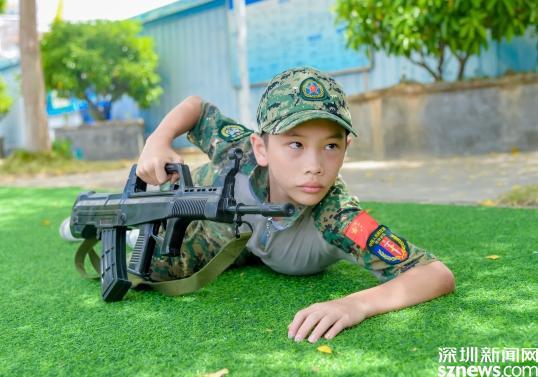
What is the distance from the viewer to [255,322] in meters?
1.77

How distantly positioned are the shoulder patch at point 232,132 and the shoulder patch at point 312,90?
30.1 inches

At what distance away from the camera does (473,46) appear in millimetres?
6297

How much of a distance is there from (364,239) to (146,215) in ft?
2.47

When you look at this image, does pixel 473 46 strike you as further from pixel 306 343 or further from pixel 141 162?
pixel 306 343

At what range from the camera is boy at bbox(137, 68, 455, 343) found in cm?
176

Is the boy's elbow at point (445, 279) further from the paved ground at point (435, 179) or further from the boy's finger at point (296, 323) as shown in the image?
the paved ground at point (435, 179)

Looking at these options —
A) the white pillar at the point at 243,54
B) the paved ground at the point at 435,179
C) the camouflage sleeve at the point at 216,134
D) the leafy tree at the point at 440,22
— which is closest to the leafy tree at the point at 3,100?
the paved ground at the point at 435,179

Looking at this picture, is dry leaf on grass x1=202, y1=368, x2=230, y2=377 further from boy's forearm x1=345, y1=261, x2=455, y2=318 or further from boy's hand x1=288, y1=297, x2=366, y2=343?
boy's forearm x1=345, y1=261, x2=455, y2=318

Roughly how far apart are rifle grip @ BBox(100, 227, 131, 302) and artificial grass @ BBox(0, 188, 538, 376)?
45 mm

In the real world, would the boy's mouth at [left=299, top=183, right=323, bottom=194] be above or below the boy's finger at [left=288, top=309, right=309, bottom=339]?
above

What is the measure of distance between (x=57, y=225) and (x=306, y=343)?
298cm

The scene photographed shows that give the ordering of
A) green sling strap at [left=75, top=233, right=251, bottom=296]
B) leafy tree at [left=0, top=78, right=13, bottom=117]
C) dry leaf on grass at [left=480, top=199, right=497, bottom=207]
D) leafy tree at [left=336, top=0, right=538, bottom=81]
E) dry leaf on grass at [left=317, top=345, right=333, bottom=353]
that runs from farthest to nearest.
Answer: leafy tree at [left=0, top=78, right=13, bottom=117]
leafy tree at [left=336, top=0, right=538, bottom=81]
dry leaf on grass at [left=480, top=199, right=497, bottom=207]
green sling strap at [left=75, top=233, right=251, bottom=296]
dry leaf on grass at [left=317, top=345, right=333, bottom=353]

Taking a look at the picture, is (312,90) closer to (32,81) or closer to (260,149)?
(260,149)

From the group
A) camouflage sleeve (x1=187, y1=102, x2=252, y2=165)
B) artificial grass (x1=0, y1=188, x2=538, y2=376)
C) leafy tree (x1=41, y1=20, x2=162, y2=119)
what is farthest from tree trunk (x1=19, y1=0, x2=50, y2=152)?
camouflage sleeve (x1=187, y1=102, x2=252, y2=165)
